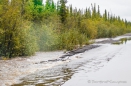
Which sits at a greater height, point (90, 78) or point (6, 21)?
point (6, 21)

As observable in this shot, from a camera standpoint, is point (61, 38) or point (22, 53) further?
point (61, 38)

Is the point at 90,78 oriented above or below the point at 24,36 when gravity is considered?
below

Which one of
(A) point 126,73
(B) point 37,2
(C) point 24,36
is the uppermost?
(B) point 37,2

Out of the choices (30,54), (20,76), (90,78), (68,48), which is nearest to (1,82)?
(20,76)

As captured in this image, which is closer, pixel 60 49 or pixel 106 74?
pixel 106 74

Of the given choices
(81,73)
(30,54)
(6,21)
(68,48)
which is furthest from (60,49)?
(81,73)

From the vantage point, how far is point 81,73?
16312mm

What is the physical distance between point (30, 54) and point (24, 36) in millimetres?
2053

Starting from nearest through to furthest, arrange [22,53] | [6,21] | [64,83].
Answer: [64,83]
[6,21]
[22,53]

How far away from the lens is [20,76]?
50.6 feet

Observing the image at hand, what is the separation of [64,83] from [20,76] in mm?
3421

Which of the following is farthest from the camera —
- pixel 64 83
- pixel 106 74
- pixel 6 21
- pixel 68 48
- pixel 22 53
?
pixel 68 48

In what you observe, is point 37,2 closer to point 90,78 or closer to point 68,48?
point 68,48

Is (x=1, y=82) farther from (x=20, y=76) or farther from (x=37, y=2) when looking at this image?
(x=37, y=2)
